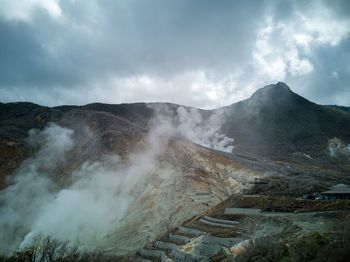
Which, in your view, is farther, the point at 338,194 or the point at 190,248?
the point at 338,194

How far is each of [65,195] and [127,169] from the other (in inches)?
570

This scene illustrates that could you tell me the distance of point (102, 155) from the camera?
62.1 m

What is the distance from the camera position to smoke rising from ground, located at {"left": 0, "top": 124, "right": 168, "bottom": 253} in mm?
39281

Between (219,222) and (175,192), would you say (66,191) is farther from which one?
(219,222)

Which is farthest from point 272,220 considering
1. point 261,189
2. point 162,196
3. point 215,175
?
point 215,175

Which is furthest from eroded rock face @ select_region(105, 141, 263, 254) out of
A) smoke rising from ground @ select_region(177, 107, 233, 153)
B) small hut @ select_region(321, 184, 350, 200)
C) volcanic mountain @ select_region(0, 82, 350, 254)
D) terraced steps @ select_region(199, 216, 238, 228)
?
smoke rising from ground @ select_region(177, 107, 233, 153)

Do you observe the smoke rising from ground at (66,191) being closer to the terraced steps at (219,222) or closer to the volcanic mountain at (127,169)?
the volcanic mountain at (127,169)

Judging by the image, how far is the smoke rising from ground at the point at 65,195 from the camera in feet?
129

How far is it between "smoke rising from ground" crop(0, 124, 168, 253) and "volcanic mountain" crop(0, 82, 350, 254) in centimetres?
19

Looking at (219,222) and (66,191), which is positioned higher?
(66,191)

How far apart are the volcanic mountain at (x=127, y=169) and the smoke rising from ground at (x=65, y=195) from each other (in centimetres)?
19

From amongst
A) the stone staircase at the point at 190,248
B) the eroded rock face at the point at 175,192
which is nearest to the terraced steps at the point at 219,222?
the stone staircase at the point at 190,248

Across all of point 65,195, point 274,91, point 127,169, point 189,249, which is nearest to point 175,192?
point 127,169

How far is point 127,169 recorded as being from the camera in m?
58.0
